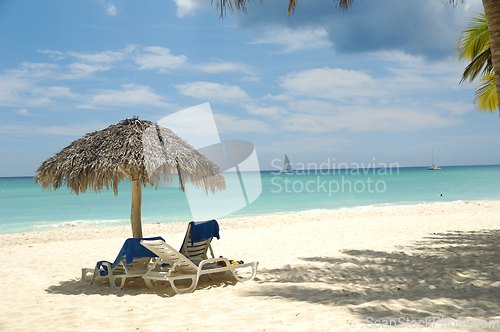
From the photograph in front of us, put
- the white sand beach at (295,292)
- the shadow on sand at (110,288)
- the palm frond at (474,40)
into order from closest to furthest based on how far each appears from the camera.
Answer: the white sand beach at (295,292), the shadow on sand at (110,288), the palm frond at (474,40)

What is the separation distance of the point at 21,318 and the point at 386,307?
3705 mm

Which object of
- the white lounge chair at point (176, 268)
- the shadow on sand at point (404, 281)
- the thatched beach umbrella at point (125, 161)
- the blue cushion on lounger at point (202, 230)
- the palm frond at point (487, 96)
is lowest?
the shadow on sand at point (404, 281)

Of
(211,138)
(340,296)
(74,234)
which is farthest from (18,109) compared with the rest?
(340,296)

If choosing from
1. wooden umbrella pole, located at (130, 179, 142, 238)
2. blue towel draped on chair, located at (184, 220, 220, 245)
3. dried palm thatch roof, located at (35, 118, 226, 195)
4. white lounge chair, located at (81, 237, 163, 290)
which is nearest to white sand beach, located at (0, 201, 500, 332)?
white lounge chair, located at (81, 237, 163, 290)

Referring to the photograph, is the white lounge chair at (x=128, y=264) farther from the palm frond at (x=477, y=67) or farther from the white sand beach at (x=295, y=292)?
the palm frond at (x=477, y=67)

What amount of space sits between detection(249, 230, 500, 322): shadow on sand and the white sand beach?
0.01 metres

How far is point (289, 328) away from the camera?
280 centimetres

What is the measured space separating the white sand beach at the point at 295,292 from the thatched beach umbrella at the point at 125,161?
1426 millimetres

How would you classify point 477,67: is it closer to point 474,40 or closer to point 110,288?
point 474,40

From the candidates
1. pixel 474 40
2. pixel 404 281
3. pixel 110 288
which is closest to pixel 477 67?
pixel 474 40

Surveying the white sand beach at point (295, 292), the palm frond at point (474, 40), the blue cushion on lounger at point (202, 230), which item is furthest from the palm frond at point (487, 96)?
the blue cushion on lounger at point (202, 230)

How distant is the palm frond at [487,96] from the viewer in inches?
319

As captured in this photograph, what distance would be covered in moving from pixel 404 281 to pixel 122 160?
4031 mm

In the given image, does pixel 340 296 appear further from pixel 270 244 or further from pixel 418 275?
pixel 270 244
